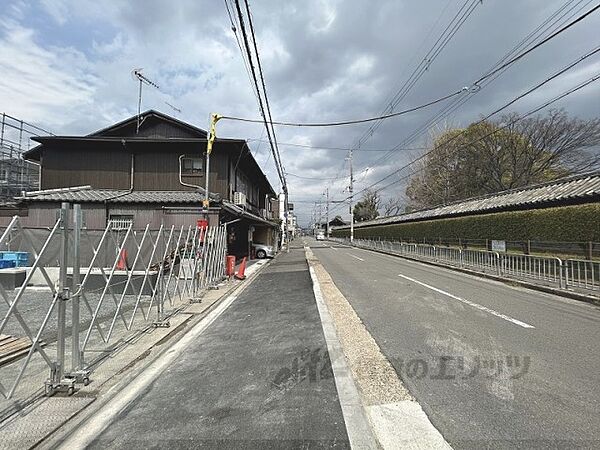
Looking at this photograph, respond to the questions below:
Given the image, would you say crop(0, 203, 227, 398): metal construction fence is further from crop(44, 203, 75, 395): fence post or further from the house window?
the house window

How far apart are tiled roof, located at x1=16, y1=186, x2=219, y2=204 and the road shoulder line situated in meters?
12.6

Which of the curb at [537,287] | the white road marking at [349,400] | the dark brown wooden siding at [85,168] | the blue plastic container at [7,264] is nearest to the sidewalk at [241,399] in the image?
the white road marking at [349,400]

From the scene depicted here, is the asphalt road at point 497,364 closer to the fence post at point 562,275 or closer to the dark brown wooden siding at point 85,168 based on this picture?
the fence post at point 562,275

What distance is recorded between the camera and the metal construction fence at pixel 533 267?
36.7 ft

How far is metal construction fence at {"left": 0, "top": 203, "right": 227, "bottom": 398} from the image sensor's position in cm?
421

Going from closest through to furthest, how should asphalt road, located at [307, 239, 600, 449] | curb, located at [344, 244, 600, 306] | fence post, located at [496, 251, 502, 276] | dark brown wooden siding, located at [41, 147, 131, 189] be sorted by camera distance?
asphalt road, located at [307, 239, 600, 449] < curb, located at [344, 244, 600, 306] < fence post, located at [496, 251, 502, 276] < dark brown wooden siding, located at [41, 147, 131, 189]

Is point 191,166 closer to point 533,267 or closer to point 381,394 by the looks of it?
point 533,267

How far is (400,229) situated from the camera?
3844 centimetres

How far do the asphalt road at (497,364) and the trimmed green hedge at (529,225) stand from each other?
5341 mm

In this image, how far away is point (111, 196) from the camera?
19531 mm

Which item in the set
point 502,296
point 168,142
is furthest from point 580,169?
point 168,142

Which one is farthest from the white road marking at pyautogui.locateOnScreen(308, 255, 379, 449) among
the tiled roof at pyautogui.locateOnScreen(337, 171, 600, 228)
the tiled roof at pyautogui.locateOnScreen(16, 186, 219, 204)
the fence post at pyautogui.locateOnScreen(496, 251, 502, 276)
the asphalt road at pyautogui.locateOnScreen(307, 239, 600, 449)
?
the tiled roof at pyautogui.locateOnScreen(337, 171, 600, 228)

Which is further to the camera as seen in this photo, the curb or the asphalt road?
the curb

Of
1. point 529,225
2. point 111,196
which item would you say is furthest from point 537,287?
point 111,196
